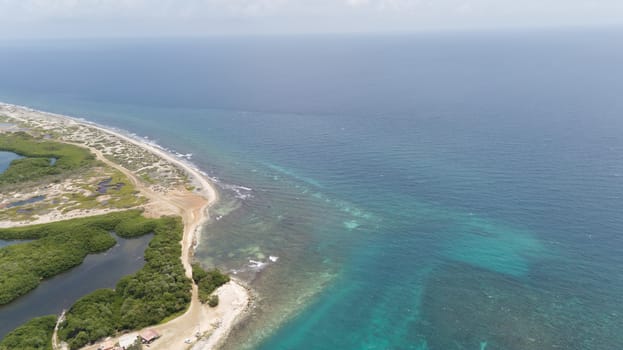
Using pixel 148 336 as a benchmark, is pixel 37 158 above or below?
above

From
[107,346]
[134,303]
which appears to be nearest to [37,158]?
[134,303]

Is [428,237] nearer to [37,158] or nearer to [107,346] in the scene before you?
[107,346]

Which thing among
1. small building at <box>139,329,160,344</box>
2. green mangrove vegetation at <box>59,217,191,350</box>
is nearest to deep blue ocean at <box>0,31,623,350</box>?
green mangrove vegetation at <box>59,217,191,350</box>

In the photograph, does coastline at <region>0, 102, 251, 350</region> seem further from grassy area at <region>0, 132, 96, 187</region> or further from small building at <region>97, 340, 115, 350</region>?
grassy area at <region>0, 132, 96, 187</region>

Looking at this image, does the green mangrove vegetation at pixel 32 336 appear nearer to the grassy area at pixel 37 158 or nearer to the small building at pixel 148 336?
the small building at pixel 148 336

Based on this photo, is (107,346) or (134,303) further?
(134,303)

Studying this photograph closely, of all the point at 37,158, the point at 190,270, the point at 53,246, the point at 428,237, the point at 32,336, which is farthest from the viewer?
the point at 37,158
